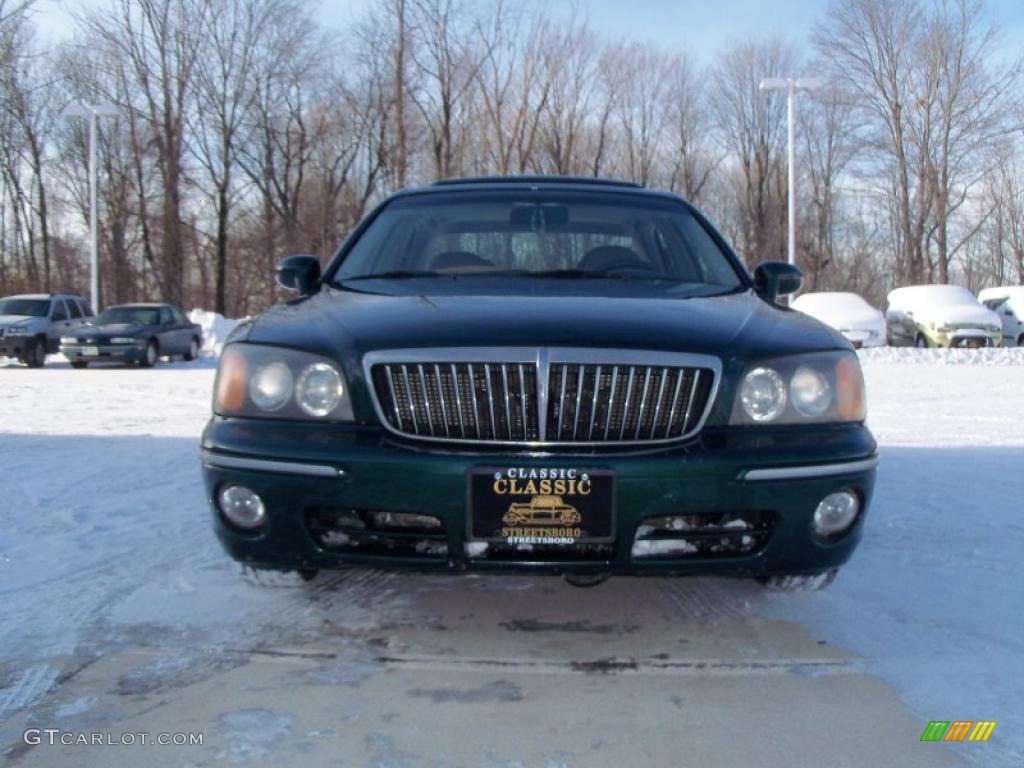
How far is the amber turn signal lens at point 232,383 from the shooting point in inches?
107

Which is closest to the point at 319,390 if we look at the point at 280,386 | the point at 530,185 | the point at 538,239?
the point at 280,386

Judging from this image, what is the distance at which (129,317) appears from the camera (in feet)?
61.6

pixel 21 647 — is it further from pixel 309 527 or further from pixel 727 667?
pixel 727 667

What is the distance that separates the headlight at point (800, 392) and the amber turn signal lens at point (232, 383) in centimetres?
143

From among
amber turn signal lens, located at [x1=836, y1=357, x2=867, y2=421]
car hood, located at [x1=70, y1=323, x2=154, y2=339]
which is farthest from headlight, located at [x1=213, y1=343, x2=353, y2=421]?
car hood, located at [x1=70, y1=323, x2=154, y2=339]

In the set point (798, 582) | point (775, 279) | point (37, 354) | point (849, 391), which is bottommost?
point (798, 582)

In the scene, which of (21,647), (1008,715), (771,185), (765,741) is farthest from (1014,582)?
(771,185)

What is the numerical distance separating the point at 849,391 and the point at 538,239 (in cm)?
153

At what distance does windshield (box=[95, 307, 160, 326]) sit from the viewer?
18.5 metres

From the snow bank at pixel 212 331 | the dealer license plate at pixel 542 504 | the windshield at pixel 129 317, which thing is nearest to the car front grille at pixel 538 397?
the dealer license plate at pixel 542 504

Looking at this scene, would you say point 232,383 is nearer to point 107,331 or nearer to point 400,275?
point 400,275

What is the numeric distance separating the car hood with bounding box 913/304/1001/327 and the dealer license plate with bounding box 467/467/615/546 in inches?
756

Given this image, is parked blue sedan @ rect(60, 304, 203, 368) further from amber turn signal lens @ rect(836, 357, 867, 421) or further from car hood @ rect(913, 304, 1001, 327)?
amber turn signal lens @ rect(836, 357, 867, 421)

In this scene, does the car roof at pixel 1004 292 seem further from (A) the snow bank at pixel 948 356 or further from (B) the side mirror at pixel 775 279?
(B) the side mirror at pixel 775 279
